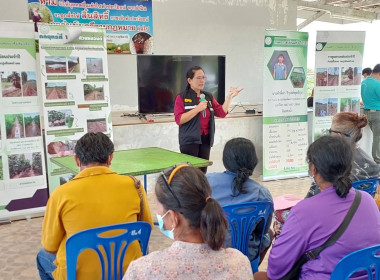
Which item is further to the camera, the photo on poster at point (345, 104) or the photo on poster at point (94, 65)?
the photo on poster at point (345, 104)

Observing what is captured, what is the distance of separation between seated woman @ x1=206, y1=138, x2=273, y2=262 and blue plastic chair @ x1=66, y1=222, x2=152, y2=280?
46 centimetres

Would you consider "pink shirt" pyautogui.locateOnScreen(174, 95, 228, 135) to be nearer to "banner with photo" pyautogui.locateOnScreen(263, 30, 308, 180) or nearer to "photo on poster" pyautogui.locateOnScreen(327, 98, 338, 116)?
"banner with photo" pyautogui.locateOnScreen(263, 30, 308, 180)

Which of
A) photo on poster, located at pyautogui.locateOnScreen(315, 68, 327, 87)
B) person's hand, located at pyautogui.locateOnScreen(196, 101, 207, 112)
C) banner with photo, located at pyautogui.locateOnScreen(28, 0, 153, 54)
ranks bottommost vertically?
person's hand, located at pyautogui.locateOnScreen(196, 101, 207, 112)

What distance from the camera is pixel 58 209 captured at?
166 cm

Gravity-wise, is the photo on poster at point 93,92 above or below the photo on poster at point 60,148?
above

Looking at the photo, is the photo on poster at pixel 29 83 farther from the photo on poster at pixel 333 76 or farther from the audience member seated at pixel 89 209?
the photo on poster at pixel 333 76

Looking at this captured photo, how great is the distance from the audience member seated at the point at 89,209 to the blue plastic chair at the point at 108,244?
55 millimetres

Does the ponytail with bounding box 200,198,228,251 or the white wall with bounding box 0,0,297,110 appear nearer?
the ponytail with bounding box 200,198,228,251

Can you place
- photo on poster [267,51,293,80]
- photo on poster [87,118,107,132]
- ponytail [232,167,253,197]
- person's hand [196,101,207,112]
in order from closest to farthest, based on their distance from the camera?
ponytail [232,167,253,197] < person's hand [196,101,207,112] < photo on poster [87,118,107,132] < photo on poster [267,51,293,80]

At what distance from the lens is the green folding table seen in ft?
9.36

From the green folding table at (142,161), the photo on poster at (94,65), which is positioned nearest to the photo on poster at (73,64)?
the photo on poster at (94,65)

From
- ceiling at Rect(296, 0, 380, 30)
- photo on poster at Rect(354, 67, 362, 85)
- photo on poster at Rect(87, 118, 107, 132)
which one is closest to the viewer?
photo on poster at Rect(87, 118, 107, 132)

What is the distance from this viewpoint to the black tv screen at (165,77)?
16.8ft

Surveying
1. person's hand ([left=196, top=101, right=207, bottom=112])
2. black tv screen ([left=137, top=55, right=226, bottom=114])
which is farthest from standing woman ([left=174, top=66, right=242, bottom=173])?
black tv screen ([left=137, top=55, right=226, bottom=114])
